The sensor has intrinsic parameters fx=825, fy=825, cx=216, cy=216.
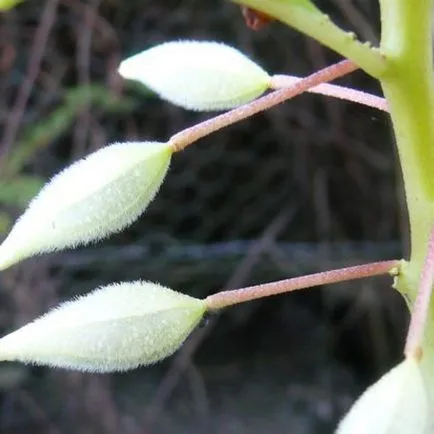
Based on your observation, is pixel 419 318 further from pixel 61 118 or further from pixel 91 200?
pixel 61 118

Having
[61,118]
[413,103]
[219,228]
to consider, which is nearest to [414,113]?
[413,103]

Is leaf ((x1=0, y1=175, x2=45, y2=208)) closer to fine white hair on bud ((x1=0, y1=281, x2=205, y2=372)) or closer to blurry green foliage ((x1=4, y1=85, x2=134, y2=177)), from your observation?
blurry green foliage ((x1=4, y1=85, x2=134, y2=177))

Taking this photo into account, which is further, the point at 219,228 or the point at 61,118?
the point at 219,228

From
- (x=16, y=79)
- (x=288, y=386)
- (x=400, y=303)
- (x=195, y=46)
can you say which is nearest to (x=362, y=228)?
(x=400, y=303)

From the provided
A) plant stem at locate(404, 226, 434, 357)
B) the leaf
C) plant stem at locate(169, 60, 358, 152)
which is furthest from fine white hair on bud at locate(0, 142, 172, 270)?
the leaf

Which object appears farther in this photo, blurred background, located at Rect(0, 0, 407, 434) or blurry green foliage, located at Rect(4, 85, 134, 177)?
blurred background, located at Rect(0, 0, 407, 434)

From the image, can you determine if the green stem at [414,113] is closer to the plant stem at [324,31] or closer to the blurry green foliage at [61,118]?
the plant stem at [324,31]
